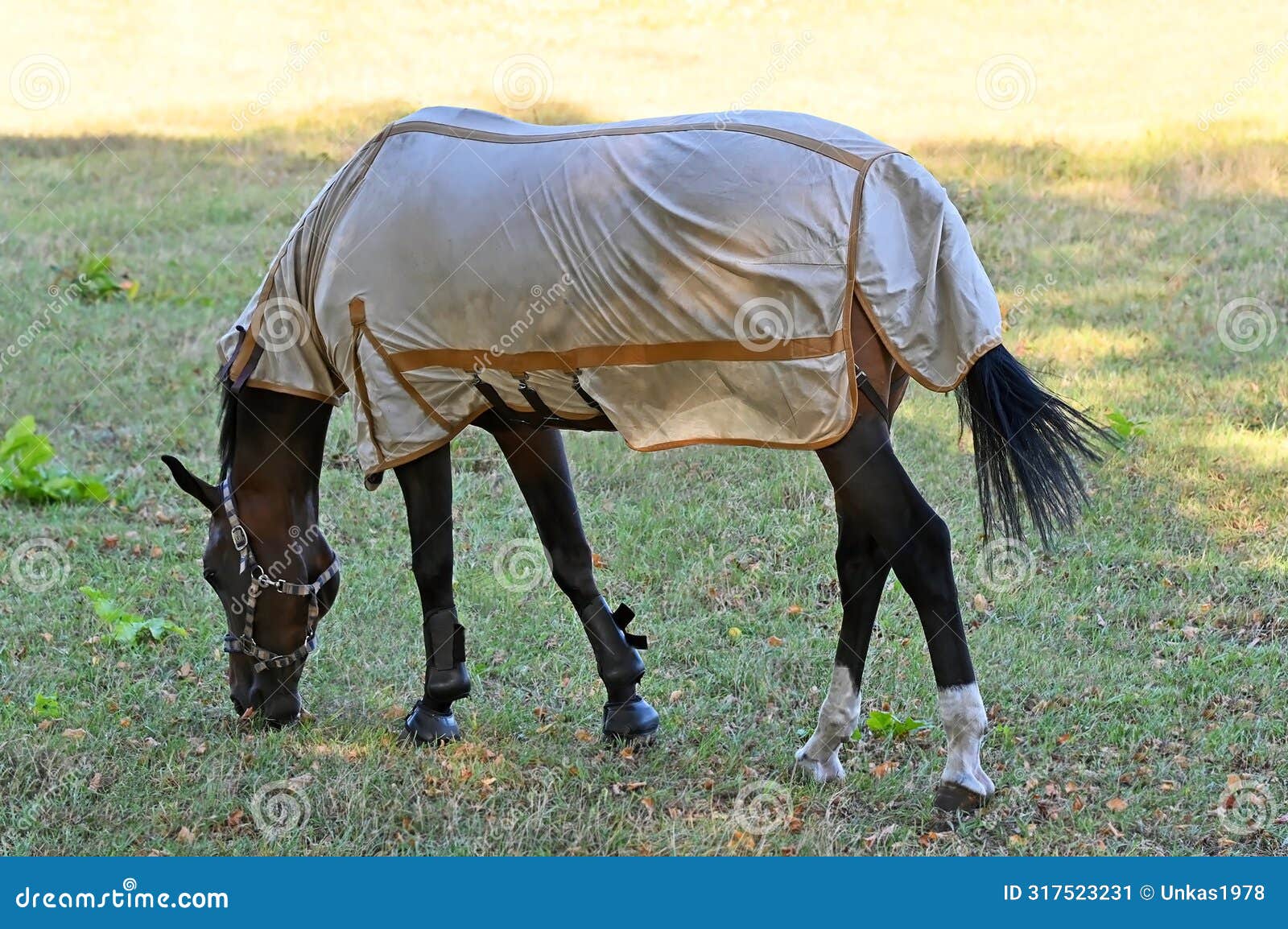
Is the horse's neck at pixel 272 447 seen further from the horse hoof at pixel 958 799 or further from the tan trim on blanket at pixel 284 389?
the horse hoof at pixel 958 799

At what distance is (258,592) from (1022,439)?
268cm

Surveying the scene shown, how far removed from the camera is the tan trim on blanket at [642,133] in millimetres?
3814

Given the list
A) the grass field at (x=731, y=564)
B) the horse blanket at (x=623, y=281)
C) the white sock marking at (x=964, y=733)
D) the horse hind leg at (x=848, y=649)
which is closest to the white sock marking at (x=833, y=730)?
the horse hind leg at (x=848, y=649)

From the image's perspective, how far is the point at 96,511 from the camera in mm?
7168

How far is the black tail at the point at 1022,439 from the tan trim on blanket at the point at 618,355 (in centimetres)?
59

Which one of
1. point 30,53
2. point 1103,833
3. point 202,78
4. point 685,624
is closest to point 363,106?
point 202,78

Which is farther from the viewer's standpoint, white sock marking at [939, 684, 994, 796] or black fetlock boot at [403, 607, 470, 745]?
black fetlock boot at [403, 607, 470, 745]

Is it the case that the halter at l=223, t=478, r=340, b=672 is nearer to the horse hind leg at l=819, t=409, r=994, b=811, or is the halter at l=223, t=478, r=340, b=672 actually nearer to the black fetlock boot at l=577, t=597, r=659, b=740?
the black fetlock boot at l=577, t=597, r=659, b=740

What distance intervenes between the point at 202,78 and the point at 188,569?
39.6 feet

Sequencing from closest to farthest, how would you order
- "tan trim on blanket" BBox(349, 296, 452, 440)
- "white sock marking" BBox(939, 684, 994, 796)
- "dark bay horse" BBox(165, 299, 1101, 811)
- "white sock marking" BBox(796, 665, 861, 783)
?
1. "dark bay horse" BBox(165, 299, 1101, 811)
2. "white sock marking" BBox(939, 684, 994, 796)
3. "tan trim on blanket" BBox(349, 296, 452, 440)
4. "white sock marking" BBox(796, 665, 861, 783)

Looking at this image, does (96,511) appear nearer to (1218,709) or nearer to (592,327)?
(592,327)

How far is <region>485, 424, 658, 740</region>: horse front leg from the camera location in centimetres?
470

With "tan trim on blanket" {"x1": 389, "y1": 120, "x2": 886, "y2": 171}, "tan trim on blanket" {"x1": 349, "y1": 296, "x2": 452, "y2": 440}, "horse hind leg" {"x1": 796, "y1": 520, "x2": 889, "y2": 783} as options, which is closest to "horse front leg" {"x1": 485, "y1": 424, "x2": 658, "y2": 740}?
"tan trim on blanket" {"x1": 349, "y1": 296, "x2": 452, "y2": 440}

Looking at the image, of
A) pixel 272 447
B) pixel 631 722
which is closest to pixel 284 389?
pixel 272 447
